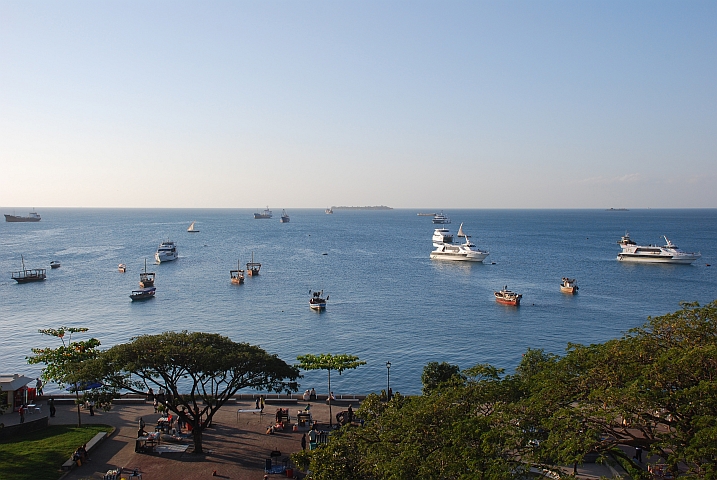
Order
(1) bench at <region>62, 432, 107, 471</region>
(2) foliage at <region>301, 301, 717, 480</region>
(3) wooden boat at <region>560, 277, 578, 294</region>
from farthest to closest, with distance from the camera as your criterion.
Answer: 1. (3) wooden boat at <region>560, 277, 578, 294</region>
2. (1) bench at <region>62, 432, 107, 471</region>
3. (2) foliage at <region>301, 301, 717, 480</region>

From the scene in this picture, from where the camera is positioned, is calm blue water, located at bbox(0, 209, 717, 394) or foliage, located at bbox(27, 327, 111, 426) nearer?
foliage, located at bbox(27, 327, 111, 426)

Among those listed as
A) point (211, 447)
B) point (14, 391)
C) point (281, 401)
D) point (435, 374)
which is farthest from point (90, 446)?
point (435, 374)

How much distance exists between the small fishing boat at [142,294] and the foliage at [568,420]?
2632 inches

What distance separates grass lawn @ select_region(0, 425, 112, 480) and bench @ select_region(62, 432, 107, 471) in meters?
0.30

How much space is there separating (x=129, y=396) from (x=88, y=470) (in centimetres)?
1095

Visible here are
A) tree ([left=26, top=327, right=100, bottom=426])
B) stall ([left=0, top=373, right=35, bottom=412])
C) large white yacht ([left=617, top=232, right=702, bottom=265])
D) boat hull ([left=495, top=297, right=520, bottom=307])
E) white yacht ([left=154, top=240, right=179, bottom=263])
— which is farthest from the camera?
white yacht ([left=154, top=240, right=179, bottom=263])

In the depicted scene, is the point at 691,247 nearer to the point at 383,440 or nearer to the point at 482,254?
the point at 482,254

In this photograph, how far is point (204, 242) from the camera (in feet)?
614

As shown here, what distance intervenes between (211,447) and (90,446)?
5.97m

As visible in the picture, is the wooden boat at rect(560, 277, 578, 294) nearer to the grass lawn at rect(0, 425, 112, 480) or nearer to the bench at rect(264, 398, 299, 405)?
the bench at rect(264, 398, 299, 405)

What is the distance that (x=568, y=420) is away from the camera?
619 inches

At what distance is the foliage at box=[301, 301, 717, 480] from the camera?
49.5 feet

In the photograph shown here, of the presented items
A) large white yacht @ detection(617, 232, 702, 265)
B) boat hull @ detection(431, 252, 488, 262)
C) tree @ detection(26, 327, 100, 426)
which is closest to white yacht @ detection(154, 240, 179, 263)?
boat hull @ detection(431, 252, 488, 262)

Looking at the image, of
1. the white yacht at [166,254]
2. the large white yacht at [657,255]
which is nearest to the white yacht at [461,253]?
the large white yacht at [657,255]
